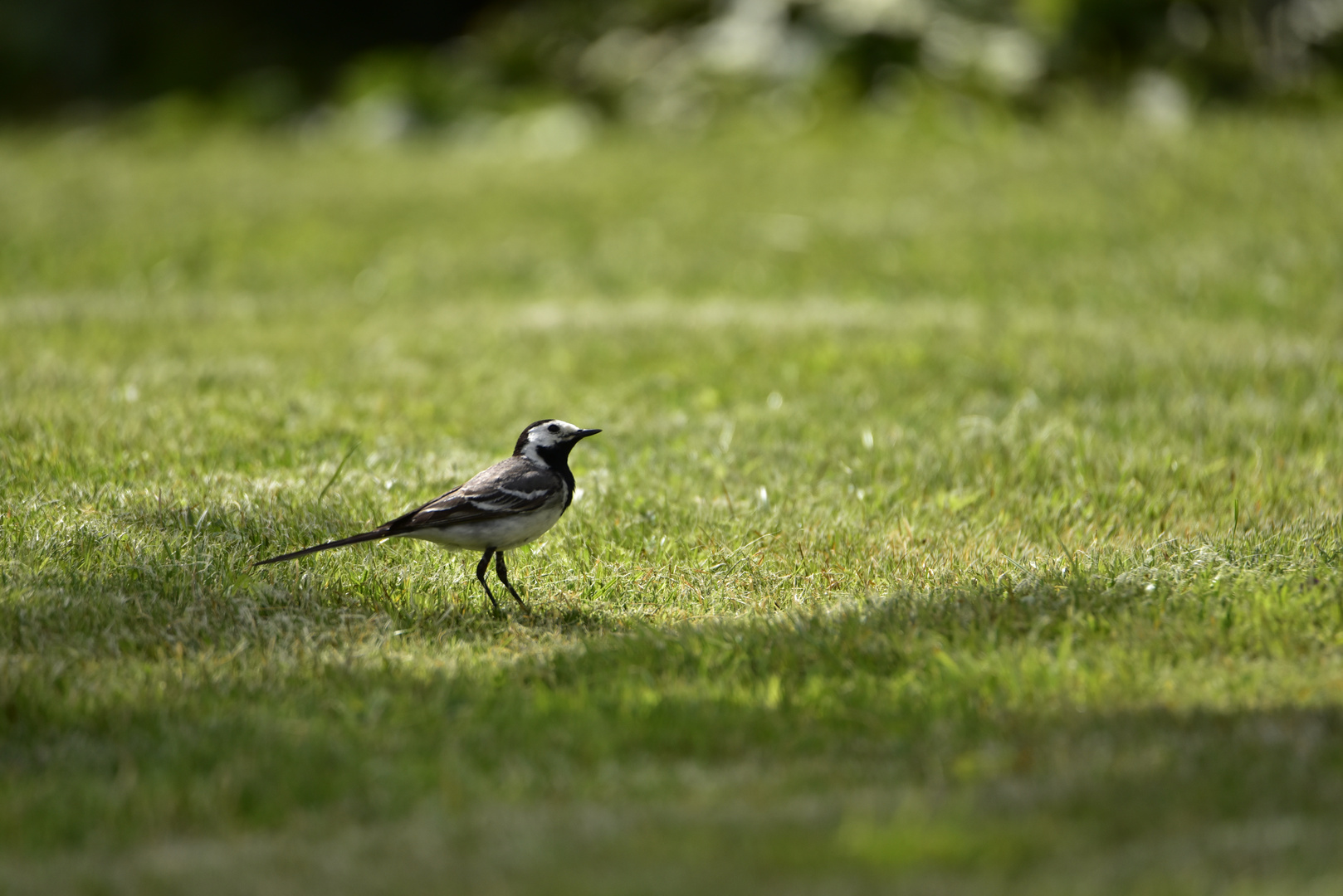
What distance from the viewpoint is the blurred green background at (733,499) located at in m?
3.59

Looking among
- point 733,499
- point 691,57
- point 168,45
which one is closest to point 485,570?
point 733,499

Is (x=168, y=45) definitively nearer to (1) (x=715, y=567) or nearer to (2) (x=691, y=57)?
(2) (x=691, y=57)

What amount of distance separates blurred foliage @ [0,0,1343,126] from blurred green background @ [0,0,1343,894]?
13cm

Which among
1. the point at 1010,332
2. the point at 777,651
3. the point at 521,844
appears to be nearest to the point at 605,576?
the point at 777,651

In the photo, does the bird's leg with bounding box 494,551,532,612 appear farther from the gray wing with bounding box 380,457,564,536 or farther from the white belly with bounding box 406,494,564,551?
the gray wing with bounding box 380,457,564,536

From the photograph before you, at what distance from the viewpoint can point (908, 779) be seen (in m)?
3.83

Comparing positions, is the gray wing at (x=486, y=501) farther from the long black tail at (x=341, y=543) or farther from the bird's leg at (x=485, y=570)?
the bird's leg at (x=485, y=570)

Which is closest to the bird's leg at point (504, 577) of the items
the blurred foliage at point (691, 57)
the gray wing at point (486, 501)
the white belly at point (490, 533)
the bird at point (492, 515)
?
the bird at point (492, 515)

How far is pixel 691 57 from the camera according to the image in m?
18.7

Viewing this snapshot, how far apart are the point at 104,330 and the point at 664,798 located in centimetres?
768

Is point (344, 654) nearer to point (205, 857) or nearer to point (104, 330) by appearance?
point (205, 857)

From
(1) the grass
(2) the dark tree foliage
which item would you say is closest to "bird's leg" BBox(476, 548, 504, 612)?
(1) the grass

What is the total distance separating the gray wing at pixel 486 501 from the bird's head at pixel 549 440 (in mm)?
207

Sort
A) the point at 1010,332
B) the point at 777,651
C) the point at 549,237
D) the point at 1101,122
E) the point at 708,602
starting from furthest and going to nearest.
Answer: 1. the point at 1101,122
2. the point at 549,237
3. the point at 1010,332
4. the point at 708,602
5. the point at 777,651
